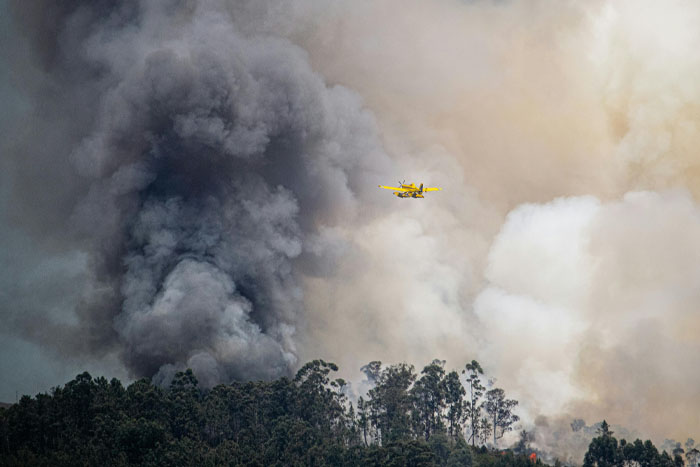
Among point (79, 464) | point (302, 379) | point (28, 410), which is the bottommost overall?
point (79, 464)

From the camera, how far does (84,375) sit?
10150cm

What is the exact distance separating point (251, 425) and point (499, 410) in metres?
38.9

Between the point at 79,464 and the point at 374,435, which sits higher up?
the point at 374,435

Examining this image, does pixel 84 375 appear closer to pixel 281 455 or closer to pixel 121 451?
pixel 121 451

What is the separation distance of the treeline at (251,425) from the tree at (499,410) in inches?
114

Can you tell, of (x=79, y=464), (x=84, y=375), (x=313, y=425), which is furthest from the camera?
(x=313, y=425)

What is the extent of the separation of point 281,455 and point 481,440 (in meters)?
36.5

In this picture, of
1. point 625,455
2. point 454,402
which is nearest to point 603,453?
point 625,455

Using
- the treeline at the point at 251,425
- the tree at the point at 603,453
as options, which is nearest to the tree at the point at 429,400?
the treeline at the point at 251,425

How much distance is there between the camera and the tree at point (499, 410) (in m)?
126

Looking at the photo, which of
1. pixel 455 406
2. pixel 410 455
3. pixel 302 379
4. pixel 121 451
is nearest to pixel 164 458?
pixel 121 451

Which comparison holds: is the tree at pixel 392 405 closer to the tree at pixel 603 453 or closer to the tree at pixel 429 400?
the tree at pixel 429 400

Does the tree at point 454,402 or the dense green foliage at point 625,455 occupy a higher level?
the tree at point 454,402

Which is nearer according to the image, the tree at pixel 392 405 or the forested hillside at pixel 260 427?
the forested hillside at pixel 260 427
